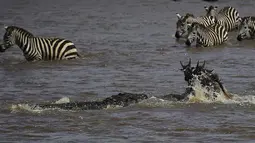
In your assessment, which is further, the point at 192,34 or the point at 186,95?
the point at 192,34

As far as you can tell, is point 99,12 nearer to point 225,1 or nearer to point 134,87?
point 225,1

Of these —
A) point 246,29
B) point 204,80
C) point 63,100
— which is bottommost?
point 63,100

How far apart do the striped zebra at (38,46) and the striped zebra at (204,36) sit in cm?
325

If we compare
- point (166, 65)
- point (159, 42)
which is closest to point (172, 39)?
point (159, 42)

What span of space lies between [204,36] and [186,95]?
26.3 feet

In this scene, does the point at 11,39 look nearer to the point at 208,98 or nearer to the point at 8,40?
the point at 8,40

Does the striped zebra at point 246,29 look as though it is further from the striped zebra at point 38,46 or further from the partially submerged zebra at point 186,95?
the partially submerged zebra at point 186,95

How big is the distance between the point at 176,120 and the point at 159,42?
32.0 feet

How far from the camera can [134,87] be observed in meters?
13.8

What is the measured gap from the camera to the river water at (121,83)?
10.1 metres

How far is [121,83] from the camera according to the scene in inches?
557

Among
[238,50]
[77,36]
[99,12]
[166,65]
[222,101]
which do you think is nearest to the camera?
[222,101]

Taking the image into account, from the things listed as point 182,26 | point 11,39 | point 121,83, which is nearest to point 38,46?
point 11,39

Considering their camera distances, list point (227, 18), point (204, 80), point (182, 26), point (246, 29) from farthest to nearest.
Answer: point (227, 18), point (182, 26), point (246, 29), point (204, 80)
